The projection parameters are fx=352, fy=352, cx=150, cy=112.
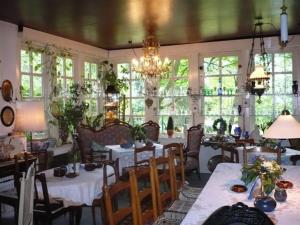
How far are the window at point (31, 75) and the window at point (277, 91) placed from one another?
3.92 m

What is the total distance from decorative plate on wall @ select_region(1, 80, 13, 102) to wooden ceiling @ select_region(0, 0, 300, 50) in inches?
33.5

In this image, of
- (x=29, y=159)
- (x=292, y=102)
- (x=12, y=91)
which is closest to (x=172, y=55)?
(x=292, y=102)

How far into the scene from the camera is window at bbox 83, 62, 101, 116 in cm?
695

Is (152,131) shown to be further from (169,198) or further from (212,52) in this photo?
(169,198)

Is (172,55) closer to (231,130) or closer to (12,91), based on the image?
(231,130)

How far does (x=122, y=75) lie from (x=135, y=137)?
7.47 ft

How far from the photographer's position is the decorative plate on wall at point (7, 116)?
4734 millimetres

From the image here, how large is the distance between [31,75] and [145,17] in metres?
2.11

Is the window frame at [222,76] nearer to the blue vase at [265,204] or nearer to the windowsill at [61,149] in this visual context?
the windowsill at [61,149]

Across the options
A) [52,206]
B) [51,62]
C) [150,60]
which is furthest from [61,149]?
[52,206]

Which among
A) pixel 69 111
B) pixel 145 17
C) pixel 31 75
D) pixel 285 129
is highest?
pixel 145 17

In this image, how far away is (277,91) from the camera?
6539 mm

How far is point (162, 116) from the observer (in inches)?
290

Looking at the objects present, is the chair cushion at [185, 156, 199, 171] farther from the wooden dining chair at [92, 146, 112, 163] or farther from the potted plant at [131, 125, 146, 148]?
the wooden dining chair at [92, 146, 112, 163]
